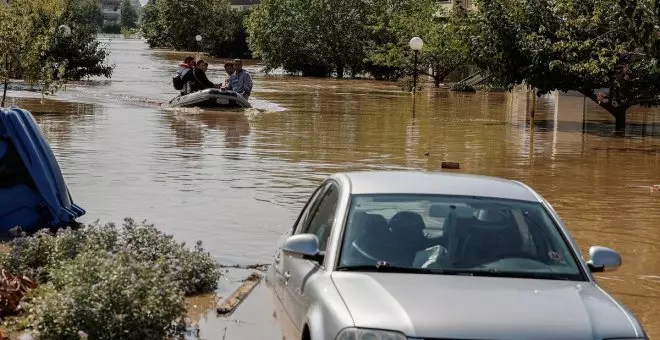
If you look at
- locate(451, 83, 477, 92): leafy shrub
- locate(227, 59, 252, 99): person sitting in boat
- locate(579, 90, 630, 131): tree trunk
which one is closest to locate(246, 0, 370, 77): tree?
locate(451, 83, 477, 92): leafy shrub

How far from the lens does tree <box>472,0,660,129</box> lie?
97.1 feet

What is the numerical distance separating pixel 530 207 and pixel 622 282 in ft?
14.7

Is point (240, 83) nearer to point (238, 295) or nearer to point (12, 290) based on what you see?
point (238, 295)

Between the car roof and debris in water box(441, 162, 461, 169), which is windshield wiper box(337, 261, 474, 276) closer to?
the car roof

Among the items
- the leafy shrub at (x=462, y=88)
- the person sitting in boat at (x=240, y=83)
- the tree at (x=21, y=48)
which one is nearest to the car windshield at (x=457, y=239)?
the tree at (x=21, y=48)

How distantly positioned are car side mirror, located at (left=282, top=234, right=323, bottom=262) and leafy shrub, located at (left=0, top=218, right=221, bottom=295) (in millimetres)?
2941

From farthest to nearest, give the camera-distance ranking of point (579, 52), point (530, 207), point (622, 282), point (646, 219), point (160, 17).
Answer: point (160, 17) < point (579, 52) < point (646, 219) < point (622, 282) < point (530, 207)

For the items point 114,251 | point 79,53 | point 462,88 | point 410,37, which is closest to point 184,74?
point 79,53

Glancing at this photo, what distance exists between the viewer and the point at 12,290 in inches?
356

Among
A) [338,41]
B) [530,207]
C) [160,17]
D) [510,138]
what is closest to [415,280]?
[530,207]

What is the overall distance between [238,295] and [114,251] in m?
1.02

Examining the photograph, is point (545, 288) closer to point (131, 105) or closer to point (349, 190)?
point (349, 190)

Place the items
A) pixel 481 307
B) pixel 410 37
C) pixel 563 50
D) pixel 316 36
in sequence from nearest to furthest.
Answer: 1. pixel 481 307
2. pixel 563 50
3. pixel 410 37
4. pixel 316 36

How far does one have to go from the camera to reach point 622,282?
11.4 meters
